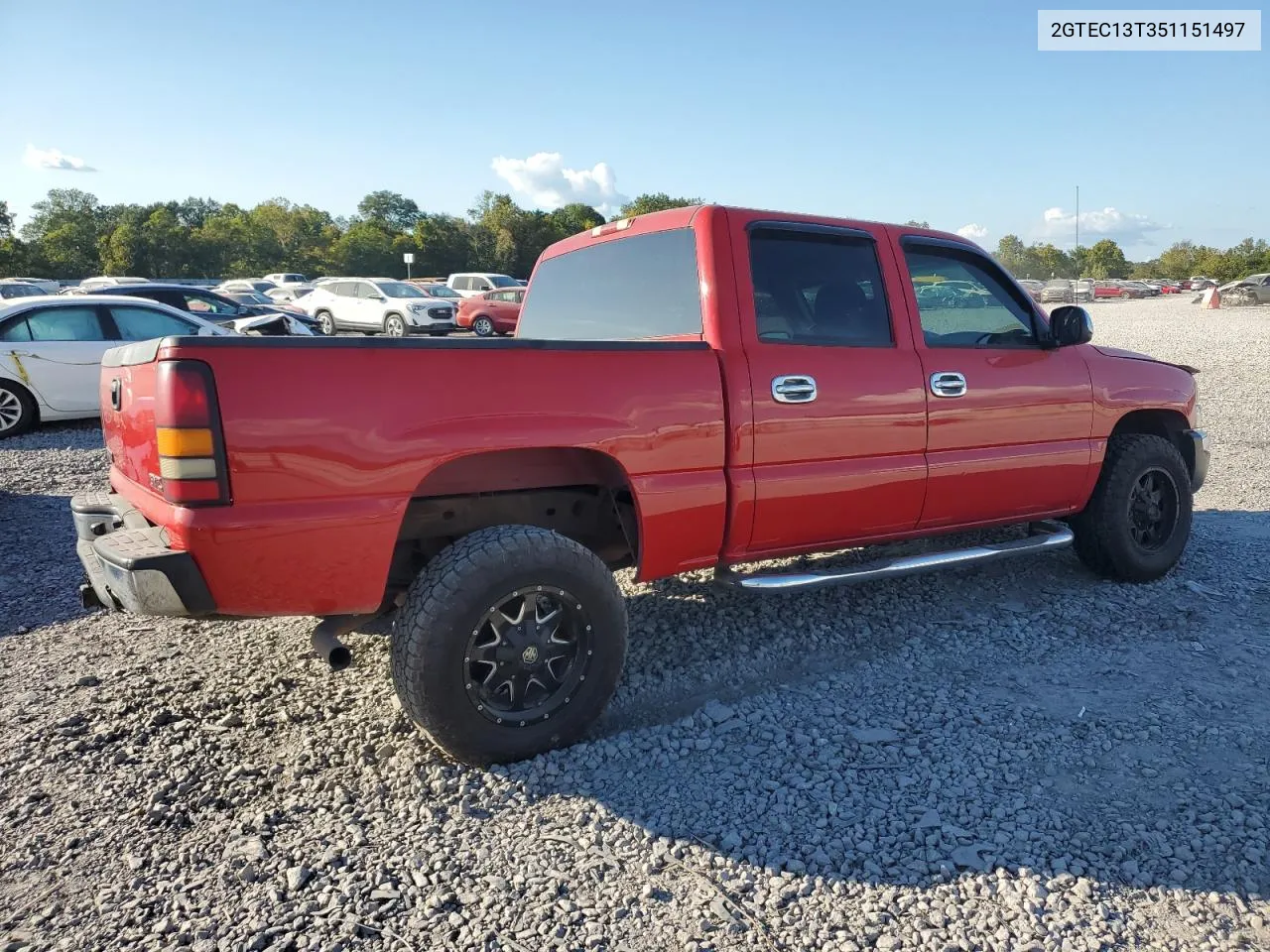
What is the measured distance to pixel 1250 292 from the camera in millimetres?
36719

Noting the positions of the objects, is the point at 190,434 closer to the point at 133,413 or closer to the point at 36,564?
the point at 133,413

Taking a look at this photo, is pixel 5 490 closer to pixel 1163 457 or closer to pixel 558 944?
pixel 558 944

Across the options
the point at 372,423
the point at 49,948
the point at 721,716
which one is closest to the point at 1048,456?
the point at 721,716

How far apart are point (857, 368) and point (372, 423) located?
2056mm

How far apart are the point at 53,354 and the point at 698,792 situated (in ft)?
30.9

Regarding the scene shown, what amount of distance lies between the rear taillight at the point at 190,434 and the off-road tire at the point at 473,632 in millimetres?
714

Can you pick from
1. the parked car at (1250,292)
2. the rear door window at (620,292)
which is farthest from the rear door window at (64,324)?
the parked car at (1250,292)

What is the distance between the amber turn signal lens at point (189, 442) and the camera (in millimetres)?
2439

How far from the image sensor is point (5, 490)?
22.8 ft

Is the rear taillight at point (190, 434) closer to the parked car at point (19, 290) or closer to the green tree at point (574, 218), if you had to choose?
the parked car at point (19, 290)

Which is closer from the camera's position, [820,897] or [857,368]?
[820,897]

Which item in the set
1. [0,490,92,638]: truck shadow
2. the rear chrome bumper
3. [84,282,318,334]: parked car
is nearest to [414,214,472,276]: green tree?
[84,282,318,334]: parked car

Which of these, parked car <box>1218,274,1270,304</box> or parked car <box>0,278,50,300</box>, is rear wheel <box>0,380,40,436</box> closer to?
parked car <box>0,278,50,300</box>

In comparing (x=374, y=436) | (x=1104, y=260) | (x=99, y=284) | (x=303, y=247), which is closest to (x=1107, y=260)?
(x=1104, y=260)
